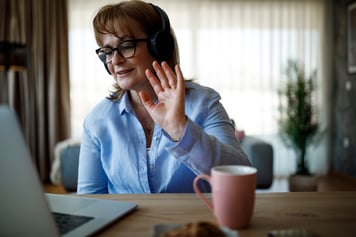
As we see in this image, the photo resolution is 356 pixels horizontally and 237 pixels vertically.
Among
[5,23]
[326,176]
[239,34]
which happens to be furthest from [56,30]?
[326,176]

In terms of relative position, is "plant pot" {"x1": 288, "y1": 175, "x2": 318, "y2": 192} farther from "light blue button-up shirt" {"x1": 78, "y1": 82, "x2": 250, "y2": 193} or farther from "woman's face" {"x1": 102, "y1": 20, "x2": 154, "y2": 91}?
"woman's face" {"x1": 102, "y1": 20, "x2": 154, "y2": 91}

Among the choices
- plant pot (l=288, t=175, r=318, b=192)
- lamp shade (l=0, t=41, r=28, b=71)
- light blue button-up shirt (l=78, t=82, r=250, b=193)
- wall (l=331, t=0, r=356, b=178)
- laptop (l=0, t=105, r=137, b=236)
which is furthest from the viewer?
wall (l=331, t=0, r=356, b=178)

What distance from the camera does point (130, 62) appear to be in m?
1.05

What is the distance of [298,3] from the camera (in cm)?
409

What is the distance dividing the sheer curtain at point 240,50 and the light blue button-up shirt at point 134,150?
10.1 feet

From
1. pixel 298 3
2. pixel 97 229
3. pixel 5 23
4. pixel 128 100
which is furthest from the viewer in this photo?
pixel 298 3

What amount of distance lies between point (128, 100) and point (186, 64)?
312cm

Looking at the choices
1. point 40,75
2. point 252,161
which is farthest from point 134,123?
point 40,75

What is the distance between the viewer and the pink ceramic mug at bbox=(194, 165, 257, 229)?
561mm

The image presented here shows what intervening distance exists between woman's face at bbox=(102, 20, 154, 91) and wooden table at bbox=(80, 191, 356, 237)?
0.38 meters

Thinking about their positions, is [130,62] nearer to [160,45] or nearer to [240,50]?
[160,45]

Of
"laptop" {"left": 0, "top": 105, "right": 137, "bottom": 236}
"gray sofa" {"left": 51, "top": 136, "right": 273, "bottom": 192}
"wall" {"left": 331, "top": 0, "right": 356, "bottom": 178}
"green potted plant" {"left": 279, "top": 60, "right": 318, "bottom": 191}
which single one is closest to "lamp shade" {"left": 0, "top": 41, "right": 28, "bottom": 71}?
"gray sofa" {"left": 51, "top": 136, "right": 273, "bottom": 192}

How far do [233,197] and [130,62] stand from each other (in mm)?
614

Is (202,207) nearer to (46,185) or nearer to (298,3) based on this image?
(46,185)
